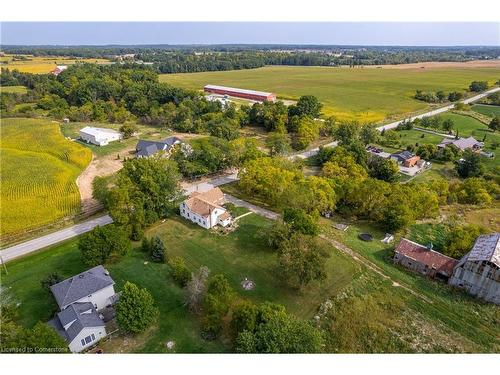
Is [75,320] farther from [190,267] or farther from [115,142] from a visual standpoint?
[115,142]

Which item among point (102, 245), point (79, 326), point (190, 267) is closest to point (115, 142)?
point (102, 245)

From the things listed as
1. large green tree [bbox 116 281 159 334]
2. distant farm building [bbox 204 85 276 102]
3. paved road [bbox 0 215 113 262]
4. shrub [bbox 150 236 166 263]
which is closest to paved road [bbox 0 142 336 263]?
paved road [bbox 0 215 113 262]

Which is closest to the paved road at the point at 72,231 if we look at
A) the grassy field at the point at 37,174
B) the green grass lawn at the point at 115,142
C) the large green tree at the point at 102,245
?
the grassy field at the point at 37,174

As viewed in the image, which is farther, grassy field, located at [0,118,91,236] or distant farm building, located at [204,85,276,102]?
distant farm building, located at [204,85,276,102]

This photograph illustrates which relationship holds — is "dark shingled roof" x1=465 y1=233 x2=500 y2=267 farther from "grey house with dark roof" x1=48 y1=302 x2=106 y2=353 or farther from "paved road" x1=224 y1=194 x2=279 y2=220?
"grey house with dark roof" x1=48 y1=302 x2=106 y2=353

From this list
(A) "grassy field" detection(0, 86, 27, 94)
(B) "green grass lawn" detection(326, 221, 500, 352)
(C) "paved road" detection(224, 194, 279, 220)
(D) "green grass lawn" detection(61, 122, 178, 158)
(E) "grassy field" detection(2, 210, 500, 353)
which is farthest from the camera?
(A) "grassy field" detection(0, 86, 27, 94)

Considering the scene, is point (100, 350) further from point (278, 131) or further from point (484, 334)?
point (278, 131)
